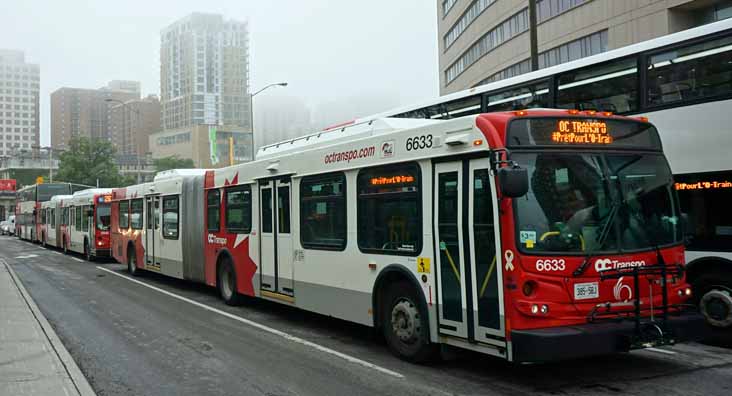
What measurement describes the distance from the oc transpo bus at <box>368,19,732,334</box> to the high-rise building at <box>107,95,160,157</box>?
126494 mm

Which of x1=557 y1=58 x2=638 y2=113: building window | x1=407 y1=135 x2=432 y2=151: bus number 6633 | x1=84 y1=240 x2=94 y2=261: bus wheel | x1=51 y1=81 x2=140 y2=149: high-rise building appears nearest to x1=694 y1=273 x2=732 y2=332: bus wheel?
x1=557 y1=58 x2=638 y2=113: building window

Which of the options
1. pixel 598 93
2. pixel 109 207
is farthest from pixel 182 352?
pixel 109 207

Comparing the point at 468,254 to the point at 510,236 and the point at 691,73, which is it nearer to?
the point at 510,236

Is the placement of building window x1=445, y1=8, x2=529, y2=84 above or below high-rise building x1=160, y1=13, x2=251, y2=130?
below

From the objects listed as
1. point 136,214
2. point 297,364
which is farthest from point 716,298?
point 136,214

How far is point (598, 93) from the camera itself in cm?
1080

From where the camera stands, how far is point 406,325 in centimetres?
805

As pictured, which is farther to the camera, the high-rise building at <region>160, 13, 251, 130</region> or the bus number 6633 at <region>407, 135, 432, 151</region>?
the high-rise building at <region>160, 13, 251, 130</region>

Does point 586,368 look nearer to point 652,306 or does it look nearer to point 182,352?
point 652,306

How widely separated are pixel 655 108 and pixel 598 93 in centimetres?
109

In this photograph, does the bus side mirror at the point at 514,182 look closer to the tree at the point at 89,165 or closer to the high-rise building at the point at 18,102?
the tree at the point at 89,165

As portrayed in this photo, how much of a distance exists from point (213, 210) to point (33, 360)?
22.3 ft

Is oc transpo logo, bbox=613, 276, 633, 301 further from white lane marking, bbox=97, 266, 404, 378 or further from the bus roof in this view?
the bus roof

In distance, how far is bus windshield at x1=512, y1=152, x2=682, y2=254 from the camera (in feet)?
21.6
